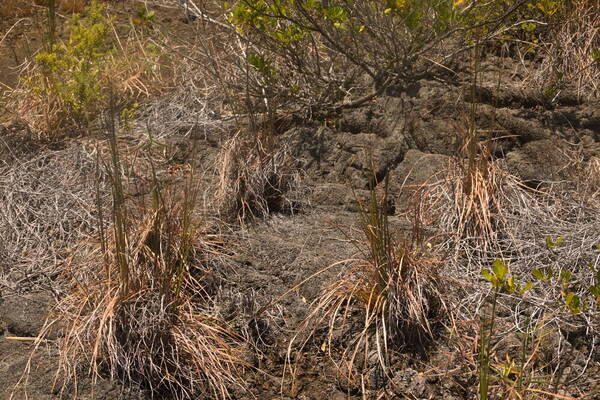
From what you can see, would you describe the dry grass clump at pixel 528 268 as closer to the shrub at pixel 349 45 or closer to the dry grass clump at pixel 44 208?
the shrub at pixel 349 45

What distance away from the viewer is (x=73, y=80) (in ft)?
17.2

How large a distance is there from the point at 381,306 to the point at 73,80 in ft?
9.13

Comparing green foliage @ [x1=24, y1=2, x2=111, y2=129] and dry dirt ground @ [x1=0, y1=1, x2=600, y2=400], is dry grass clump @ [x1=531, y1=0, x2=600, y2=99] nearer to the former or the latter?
dry dirt ground @ [x1=0, y1=1, x2=600, y2=400]

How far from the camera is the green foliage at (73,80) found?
4992mm

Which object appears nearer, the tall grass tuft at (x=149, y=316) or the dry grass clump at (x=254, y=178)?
the tall grass tuft at (x=149, y=316)

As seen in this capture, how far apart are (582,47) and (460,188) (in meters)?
1.52

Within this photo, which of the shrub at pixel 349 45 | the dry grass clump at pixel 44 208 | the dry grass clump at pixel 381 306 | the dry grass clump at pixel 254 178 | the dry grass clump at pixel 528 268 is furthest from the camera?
the shrub at pixel 349 45

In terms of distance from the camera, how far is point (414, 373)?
336 centimetres

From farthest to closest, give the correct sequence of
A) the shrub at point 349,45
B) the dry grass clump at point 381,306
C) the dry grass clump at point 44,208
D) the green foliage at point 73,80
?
the green foliage at point 73,80 < the shrub at point 349,45 < the dry grass clump at point 44,208 < the dry grass clump at point 381,306

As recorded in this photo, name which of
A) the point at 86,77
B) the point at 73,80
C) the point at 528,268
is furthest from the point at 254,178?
the point at 73,80

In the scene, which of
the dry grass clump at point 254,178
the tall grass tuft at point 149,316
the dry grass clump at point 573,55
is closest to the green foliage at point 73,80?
→ the dry grass clump at point 254,178

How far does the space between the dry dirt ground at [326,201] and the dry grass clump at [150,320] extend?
9cm

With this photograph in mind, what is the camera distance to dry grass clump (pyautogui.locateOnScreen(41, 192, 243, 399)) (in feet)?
11.0

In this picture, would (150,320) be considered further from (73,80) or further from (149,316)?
(73,80)
